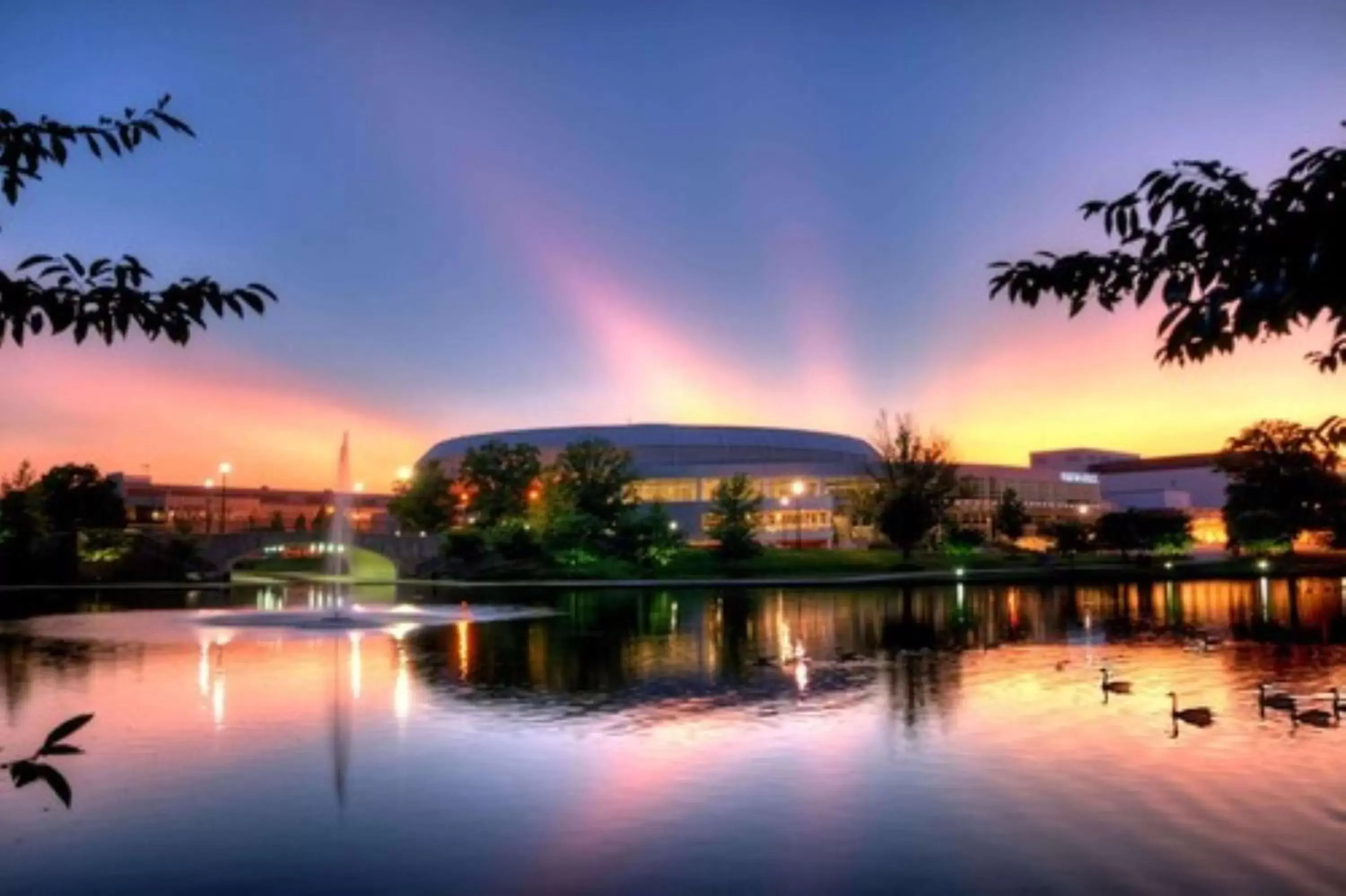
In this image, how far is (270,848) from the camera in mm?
15102

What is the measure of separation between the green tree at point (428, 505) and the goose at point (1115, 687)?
11158cm

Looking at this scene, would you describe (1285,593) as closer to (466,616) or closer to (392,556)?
(466,616)

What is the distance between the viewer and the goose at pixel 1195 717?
77.8ft

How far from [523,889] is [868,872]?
384 centimetres

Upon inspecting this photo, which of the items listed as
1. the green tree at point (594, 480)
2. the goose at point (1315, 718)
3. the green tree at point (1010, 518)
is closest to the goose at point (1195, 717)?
the goose at point (1315, 718)

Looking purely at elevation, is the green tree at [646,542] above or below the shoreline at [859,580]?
above

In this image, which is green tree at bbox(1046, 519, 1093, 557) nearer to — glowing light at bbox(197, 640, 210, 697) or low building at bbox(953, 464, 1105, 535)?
low building at bbox(953, 464, 1105, 535)

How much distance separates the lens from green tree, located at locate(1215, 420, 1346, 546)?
121625 mm

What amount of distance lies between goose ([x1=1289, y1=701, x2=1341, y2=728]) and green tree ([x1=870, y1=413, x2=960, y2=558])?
78.1m

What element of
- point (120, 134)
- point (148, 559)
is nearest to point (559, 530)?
point (148, 559)

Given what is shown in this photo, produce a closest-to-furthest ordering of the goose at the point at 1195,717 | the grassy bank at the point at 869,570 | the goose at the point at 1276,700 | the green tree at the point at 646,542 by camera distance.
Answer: the goose at the point at 1195,717
the goose at the point at 1276,700
the grassy bank at the point at 869,570
the green tree at the point at 646,542

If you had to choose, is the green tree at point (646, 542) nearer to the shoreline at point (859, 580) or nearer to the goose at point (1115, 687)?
the shoreline at point (859, 580)

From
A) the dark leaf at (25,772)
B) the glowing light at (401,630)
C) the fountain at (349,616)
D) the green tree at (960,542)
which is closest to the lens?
the dark leaf at (25,772)

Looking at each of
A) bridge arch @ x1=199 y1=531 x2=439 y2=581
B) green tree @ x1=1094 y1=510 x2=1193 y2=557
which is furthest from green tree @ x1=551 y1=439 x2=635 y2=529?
green tree @ x1=1094 y1=510 x2=1193 y2=557
